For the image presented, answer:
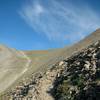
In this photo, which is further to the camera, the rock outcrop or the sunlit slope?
the sunlit slope

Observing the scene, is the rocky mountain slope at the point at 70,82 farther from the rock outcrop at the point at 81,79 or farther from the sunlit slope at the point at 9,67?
the sunlit slope at the point at 9,67

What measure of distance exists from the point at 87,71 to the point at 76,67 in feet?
8.58

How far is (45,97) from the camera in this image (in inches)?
1180

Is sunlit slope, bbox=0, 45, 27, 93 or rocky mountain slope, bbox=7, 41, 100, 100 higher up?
sunlit slope, bbox=0, 45, 27, 93

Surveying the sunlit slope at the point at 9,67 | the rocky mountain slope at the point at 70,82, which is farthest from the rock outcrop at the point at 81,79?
the sunlit slope at the point at 9,67

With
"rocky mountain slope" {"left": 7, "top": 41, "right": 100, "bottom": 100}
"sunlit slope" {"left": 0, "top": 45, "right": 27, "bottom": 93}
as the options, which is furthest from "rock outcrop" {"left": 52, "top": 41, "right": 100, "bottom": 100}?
"sunlit slope" {"left": 0, "top": 45, "right": 27, "bottom": 93}

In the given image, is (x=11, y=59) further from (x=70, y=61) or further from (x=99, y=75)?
(x=99, y=75)

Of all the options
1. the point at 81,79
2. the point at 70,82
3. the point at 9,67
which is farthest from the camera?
the point at 9,67

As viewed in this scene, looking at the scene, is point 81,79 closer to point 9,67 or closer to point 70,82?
point 70,82

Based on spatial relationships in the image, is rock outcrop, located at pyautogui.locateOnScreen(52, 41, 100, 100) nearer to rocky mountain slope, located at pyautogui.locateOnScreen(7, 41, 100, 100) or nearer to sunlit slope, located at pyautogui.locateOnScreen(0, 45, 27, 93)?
rocky mountain slope, located at pyautogui.locateOnScreen(7, 41, 100, 100)

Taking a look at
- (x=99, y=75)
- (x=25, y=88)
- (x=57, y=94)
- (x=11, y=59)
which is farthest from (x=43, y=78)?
(x=11, y=59)

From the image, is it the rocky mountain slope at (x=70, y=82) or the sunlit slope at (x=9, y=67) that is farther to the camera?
the sunlit slope at (x=9, y=67)

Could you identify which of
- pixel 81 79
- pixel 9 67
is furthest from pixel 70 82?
pixel 9 67

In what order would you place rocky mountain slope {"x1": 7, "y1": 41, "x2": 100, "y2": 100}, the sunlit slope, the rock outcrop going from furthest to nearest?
the sunlit slope → rocky mountain slope {"x1": 7, "y1": 41, "x2": 100, "y2": 100} → the rock outcrop
